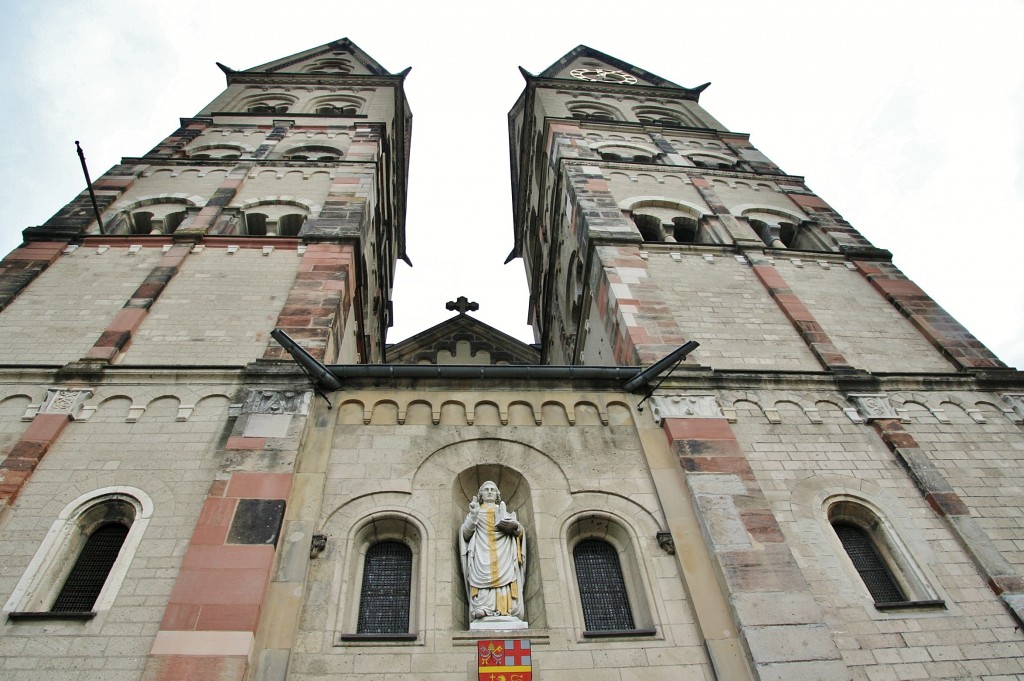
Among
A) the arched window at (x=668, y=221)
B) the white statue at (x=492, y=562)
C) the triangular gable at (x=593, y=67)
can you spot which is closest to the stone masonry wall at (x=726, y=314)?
the arched window at (x=668, y=221)

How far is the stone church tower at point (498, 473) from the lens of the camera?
6.46 meters

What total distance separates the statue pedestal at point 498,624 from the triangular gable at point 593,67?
24714 mm

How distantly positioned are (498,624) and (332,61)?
91.7 feet

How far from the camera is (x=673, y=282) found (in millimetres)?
12477

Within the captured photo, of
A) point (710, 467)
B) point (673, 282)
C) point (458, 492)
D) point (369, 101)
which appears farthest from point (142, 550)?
point (369, 101)

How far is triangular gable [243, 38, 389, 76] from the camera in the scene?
27581 mm

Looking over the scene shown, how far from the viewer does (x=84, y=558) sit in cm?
705

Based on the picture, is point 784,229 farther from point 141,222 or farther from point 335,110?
point 335,110

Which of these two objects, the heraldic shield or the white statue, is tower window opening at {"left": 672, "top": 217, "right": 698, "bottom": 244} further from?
the heraldic shield

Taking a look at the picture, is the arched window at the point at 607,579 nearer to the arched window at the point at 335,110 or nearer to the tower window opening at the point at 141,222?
the tower window opening at the point at 141,222

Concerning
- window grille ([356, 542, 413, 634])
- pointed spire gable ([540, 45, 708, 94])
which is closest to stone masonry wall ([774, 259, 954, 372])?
window grille ([356, 542, 413, 634])

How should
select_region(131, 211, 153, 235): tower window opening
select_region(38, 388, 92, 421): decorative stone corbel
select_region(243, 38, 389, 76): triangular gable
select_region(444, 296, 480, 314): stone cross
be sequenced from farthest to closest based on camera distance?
select_region(243, 38, 389, 76): triangular gable, select_region(444, 296, 480, 314): stone cross, select_region(131, 211, 153, 235): tower window opening, select_region(38, 388, 92, 421): decorative stone corbel

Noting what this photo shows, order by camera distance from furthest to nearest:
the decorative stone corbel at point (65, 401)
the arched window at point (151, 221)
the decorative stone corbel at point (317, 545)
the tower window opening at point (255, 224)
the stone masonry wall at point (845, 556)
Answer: the tower window opening at point (255, 224) < the arched window at point (151, 221) < the decorative stone corbel at point (65, 401) < the decorative stone corbel at point (317, 545) < the stone masonry wall at point (845, 556)

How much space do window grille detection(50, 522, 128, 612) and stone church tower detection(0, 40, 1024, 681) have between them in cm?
4
